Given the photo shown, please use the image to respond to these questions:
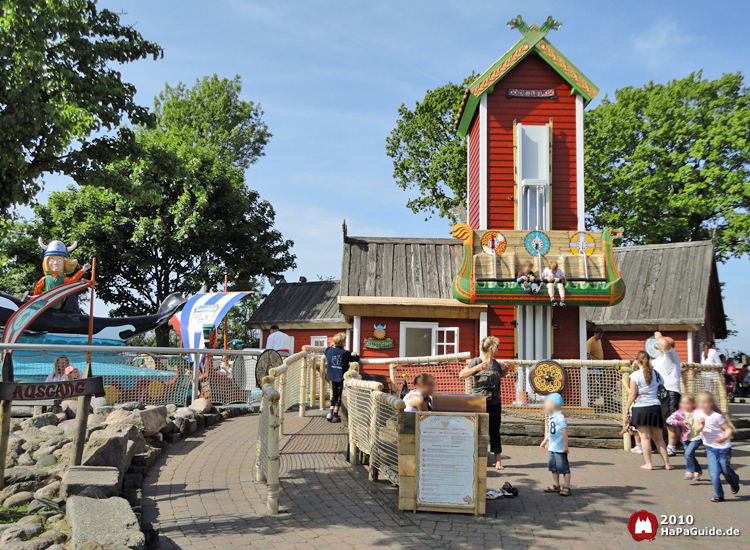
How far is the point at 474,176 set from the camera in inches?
704

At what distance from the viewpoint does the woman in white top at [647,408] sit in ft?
28.8

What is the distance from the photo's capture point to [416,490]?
6.34 m

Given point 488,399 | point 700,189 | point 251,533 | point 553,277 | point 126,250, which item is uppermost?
point 700,189

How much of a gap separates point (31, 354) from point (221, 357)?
3.51 m

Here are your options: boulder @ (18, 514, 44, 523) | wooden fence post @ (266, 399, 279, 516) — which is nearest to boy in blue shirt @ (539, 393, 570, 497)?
wooden fence post @ (266, 399, 279, 516)

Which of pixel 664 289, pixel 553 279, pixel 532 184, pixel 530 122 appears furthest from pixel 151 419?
pixel 664 289

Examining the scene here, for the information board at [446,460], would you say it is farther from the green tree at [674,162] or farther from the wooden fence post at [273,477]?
the green tree at [674,162]

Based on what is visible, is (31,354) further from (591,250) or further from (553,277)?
(591,250)

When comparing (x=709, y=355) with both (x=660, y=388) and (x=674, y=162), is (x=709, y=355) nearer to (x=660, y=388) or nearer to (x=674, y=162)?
(x=660, y=388)

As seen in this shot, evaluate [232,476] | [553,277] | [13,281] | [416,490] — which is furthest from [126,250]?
[416,490]

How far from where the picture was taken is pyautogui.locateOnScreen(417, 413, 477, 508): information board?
6.34 meters

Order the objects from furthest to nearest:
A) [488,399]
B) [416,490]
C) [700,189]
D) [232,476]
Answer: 1. [700,189]
2. [488,399]
3. [232,476]
4. [416,490]

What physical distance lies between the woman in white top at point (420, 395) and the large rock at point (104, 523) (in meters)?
2.91

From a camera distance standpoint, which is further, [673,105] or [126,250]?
[673,105]
